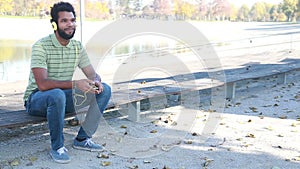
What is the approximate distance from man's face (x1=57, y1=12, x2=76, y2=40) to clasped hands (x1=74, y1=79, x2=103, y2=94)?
0.44 m

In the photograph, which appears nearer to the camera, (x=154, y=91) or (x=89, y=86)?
(x=89, y=86)

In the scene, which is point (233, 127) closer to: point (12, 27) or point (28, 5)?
point (12, 27)

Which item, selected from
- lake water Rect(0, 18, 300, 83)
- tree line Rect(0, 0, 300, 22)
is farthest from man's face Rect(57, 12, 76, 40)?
lake water Rect(0, 18, 300, 83)

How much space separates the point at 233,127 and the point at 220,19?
230 ft

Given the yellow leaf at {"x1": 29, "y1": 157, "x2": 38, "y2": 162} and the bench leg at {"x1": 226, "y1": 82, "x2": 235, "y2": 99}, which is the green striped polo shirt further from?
the bench leg at {"x1": 226, "y1": 82, "x2": 235, "y2": 99}

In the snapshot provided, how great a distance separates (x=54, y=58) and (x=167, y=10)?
32956mm

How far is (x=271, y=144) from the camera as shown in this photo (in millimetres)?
4477

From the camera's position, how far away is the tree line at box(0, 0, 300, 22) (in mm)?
26094

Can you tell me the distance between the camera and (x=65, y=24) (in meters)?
3.79

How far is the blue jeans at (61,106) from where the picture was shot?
3.61 meters

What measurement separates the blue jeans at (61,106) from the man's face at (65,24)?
52 cm

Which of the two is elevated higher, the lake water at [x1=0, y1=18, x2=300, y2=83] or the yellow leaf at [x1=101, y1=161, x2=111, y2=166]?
the lake water at [x1=0, y1=18, x2=300, y2=83]

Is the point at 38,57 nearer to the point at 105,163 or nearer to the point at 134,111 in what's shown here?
the point at 105,163

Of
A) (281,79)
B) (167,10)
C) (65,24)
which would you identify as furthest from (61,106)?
(167,10)
